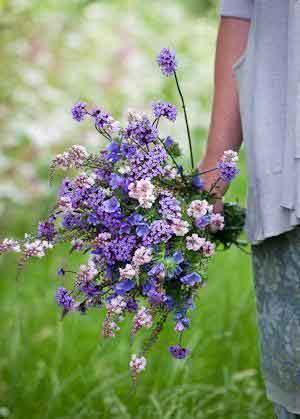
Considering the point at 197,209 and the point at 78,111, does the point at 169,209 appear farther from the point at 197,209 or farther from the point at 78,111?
the point at 78,111

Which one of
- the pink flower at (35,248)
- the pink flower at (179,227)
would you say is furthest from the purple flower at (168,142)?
the pink flower at (35,248)

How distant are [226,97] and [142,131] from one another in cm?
31

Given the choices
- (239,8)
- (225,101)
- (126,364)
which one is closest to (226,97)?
(225,101)

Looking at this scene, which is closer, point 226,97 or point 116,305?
point 116,305

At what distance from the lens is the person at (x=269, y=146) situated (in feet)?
4.89

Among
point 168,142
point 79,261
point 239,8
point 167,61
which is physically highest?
point 79,261

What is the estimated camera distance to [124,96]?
550 cm

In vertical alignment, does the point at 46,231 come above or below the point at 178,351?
above

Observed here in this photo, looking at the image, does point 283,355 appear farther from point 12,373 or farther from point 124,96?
point 124,96

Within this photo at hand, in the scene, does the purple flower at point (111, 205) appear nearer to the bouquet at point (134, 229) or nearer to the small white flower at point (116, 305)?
the bouquet at point (134, 229)

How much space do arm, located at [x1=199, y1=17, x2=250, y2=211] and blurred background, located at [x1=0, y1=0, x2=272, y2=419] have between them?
0.33 m

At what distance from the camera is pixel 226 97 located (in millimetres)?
1741

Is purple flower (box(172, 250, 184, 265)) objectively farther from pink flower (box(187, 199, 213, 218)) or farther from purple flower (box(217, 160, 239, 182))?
purple flower (box(217, 160, 239, 182))

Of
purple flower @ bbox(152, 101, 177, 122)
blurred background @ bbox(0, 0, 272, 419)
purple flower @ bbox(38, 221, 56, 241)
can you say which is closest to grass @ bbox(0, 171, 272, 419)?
blurred background @ bbox(0, 0, 272, 419)
